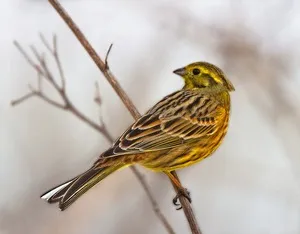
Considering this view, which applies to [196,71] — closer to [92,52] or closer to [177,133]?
[177,133]

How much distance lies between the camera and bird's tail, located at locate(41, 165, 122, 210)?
4.29 meters

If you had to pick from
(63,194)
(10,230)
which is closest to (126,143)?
(63,194)

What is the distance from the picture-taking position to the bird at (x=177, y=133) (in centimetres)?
462

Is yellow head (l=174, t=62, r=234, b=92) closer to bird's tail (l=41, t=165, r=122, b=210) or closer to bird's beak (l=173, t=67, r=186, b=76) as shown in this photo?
bird's beak (l=173, t=67, r=186, b=76)

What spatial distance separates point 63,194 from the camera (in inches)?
171

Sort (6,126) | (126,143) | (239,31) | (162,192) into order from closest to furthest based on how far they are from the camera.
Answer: (126,143), (162,192), (239,31), (6,126)

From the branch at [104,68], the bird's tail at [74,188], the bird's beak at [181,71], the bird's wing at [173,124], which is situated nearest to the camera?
the bird's tail at [74,188]

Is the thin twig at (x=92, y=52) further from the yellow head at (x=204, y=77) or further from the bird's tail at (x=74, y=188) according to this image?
the yellow head at (x=204, y=77)

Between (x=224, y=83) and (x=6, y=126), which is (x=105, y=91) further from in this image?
(x=224, y=83)

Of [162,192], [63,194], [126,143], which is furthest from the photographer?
[162,192]

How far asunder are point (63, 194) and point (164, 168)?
2.54ft

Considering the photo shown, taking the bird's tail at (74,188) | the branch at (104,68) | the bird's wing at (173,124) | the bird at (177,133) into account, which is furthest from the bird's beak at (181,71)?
the bird's tail at (74,188)

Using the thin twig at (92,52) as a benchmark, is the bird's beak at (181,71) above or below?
below

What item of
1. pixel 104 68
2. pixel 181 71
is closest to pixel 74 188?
pixel 104 68
